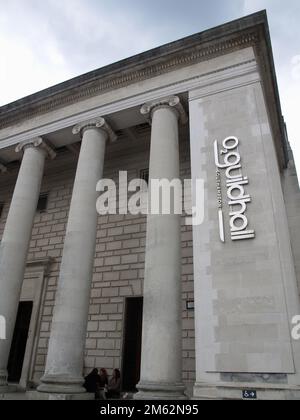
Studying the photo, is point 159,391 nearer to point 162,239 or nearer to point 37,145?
point 162,239

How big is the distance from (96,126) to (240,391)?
1035 centimetres

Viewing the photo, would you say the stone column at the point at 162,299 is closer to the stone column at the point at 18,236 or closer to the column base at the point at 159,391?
the column base at the point at 159,391

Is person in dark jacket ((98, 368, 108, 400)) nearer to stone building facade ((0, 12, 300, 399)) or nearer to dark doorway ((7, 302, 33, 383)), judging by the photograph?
stone building facade ((0, 12, 300, 399))

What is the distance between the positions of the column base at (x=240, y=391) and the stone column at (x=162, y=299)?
0.65 meters

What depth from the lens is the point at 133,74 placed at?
1377 centimetres

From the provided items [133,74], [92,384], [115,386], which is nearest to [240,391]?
[92,384]

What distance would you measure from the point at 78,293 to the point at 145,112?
273 inches

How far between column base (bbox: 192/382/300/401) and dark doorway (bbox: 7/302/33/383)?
31.7 ft

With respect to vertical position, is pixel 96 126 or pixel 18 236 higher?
pixel 96 126

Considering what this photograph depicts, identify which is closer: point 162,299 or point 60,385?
point 162,299

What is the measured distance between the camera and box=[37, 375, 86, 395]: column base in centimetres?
915

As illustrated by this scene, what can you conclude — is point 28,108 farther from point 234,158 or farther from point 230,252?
point 230,252

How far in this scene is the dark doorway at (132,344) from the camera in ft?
41.3

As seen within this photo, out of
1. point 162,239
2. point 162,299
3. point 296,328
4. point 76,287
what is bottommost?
point 296,328
